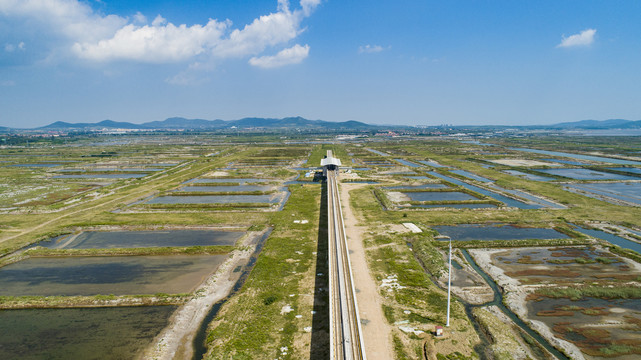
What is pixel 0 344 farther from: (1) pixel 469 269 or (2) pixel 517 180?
(2) pixel 517 180

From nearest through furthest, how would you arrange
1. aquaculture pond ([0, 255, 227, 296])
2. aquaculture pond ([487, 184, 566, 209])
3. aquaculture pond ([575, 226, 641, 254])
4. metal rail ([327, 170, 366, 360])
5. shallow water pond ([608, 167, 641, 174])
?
metal rail ([327, 170, 366, 360])
aquaculture pond ([0, 255, 227, 296])
aquaculture pond ([575, 226, 641, 254])
aquaculture pond ([487, 184, 566, 209])
shallow water pond ([608, 167, 641, 174])

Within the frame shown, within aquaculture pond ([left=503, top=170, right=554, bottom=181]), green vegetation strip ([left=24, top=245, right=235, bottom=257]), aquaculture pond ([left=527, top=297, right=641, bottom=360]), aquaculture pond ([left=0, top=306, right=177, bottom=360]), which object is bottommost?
aquaculture pond ([left=0, top=306, right=177, bottom=360])

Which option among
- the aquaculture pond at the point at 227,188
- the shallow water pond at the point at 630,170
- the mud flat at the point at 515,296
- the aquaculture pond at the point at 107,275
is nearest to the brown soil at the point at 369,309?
the mud flat at the point at 515,296

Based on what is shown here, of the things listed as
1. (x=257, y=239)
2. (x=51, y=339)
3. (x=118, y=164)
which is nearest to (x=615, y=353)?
(x=257, y=239)

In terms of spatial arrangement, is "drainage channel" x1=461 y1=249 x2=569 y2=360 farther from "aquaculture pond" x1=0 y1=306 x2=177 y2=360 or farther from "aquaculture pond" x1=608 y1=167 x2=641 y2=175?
"aquaculture pond" x1=608 y1=167 x2=641 y2=175

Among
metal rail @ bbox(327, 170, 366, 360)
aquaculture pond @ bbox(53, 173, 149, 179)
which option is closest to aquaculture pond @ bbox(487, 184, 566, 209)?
metal rail @ bbox(327, 170, 366, 360)

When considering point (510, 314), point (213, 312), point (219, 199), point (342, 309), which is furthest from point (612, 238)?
point (219, 199)

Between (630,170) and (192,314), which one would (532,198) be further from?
(192,314)
